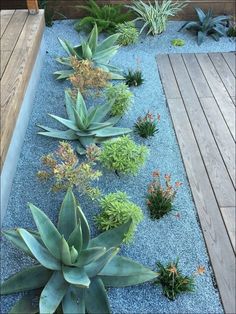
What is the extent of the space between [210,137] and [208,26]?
1.83m

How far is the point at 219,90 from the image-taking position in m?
3.07

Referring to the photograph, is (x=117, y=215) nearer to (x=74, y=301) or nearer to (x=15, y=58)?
(x=74, y=301)

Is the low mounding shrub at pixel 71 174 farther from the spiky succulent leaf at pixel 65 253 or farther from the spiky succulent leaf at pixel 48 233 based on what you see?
the spiky succulent leaf at pixel 65 253

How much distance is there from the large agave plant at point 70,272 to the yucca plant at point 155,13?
2790 mm

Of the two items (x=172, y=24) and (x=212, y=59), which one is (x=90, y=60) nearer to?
(x=212, y=59)

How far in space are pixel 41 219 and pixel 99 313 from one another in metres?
0.47

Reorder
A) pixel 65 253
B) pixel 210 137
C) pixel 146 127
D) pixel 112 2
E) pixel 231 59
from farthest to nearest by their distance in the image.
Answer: pixel 112 2
pixel 231 59
pixel 210 137
pixel 146 127
pixel 65 253

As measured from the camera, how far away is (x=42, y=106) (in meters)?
2.73

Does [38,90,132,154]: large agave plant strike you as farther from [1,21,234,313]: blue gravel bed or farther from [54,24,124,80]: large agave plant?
[54,24,124,80]: large agave plant

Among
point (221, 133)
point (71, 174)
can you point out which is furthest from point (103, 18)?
point (71, 174)

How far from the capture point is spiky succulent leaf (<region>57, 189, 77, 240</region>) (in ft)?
5.39

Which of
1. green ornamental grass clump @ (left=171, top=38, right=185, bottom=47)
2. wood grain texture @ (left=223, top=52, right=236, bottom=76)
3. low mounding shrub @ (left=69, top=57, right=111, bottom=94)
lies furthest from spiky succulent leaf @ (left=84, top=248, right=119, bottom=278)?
green ornamental grass clump @ (left=171, top=38, right=185, bottom=47)

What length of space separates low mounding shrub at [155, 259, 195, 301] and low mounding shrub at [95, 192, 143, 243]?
25 cm

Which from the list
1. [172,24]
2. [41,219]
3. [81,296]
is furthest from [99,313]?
[172,24]
